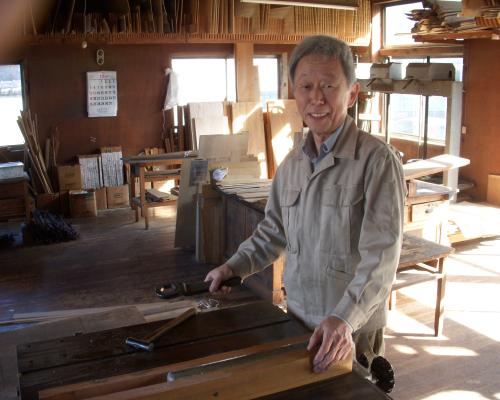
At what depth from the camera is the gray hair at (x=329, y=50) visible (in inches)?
70.6

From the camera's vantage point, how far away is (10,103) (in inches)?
338

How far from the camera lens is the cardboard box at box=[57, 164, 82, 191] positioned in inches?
324

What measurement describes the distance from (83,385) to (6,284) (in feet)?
15.0

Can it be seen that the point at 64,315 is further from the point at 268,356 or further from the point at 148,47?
the point at 148,47

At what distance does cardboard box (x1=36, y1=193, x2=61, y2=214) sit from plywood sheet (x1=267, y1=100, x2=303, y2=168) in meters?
3.49

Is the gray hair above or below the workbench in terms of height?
above

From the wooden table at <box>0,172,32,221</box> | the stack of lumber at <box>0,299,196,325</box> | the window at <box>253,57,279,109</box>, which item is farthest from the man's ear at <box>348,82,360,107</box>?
the window at <box>253,57,279,109</box>

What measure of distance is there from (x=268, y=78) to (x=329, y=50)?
27.5 feet

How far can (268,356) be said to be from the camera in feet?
5.12

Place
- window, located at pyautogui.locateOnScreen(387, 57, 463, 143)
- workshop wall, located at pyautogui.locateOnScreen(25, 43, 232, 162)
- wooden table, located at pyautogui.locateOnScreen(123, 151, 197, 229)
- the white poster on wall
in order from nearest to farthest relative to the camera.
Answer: wooden table, located at pyautogui.locateOnScreen(123, 151, 197, 229) < workshop wall, located at pyautogui.locateOnScreen(25, 43, 232, 162) < the white poster on wall < window, located at pyautogui.locateOnScreen(387, 57, 463, 143)

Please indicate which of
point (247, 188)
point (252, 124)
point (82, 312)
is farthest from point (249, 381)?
point (252, 124)

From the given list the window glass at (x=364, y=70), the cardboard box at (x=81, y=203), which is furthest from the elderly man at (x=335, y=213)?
the window glass at (x=364, y=70)

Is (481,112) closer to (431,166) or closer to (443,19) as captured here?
(443,19)

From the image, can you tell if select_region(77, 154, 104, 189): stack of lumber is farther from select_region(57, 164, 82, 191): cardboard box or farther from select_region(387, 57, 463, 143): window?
select_region(387, 57, 463, 143): window
